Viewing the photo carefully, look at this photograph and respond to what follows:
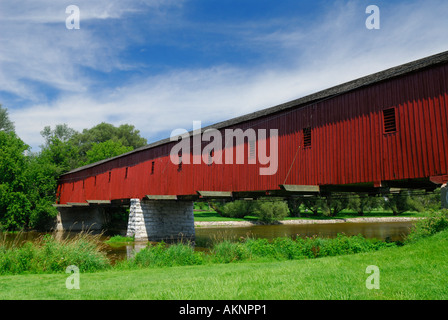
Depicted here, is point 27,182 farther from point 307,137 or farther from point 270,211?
point 307,137

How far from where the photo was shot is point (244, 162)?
52.0 ft

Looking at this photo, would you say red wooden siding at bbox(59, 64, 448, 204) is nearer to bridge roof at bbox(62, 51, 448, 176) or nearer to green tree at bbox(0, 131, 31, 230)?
bridge roof at bbox(62, 51, 448, 176)

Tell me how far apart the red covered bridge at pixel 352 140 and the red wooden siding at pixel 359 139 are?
0.03 metres

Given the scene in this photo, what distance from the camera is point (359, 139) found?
1217 centimetres

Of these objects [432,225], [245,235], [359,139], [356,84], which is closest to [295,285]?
[432,225]

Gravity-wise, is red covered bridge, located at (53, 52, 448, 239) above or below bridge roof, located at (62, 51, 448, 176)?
below

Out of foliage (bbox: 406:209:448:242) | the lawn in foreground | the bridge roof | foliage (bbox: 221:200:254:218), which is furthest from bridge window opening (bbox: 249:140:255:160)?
foliage (bbox: 221:200:254:218)

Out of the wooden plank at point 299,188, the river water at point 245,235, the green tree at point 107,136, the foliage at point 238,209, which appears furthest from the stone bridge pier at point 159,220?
the green tree at point 107,136

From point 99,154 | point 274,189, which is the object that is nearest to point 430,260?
point 274,189

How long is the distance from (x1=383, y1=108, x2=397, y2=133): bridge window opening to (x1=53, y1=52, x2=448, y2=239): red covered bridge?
0.03m

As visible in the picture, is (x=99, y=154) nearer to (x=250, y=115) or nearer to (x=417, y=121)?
(x=250, y=115)

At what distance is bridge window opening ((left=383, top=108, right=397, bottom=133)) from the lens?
11.4 metres

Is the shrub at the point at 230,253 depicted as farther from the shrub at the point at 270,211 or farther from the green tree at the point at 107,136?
the green tree at the point at 107,136

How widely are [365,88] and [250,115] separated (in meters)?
5.60
